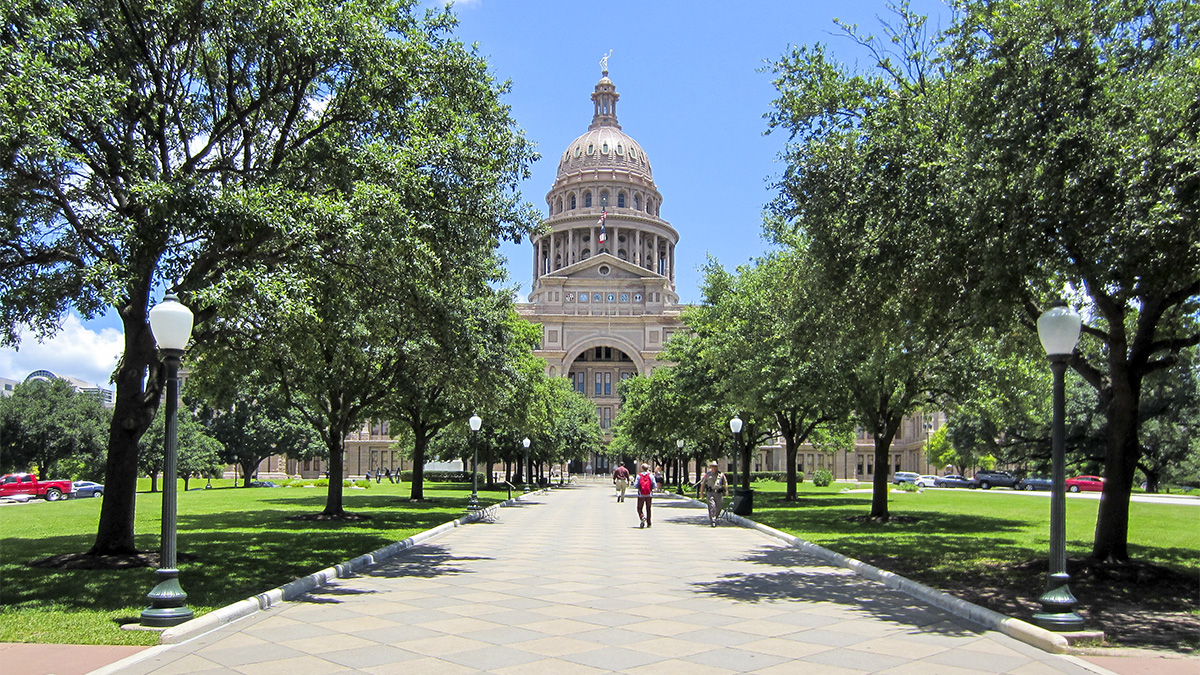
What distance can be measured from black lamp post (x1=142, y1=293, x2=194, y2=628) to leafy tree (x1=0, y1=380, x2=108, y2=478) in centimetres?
5996

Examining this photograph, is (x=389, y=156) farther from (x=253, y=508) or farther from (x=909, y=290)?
(x=253, y=508)

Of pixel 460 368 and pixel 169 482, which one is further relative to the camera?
pixel 460 368

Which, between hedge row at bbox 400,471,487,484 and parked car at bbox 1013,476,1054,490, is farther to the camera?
hedge row at bbox 400,471,487,484

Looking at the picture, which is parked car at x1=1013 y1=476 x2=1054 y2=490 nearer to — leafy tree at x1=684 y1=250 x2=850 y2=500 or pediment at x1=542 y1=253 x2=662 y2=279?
leafy tree at x1=684 y1=250 x2=850 y2=500

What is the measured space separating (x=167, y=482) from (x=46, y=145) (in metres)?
4.95

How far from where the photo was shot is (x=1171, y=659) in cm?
878

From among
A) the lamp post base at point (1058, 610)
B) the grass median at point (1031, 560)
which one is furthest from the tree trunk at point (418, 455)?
the lamp post base at point (1058, 610)

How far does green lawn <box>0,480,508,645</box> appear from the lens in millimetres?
10102

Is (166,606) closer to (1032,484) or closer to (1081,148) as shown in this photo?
(1081,148)

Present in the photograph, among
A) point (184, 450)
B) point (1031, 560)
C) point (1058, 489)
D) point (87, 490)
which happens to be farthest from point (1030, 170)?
point (184, 450)

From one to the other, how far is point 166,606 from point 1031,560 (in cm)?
1349

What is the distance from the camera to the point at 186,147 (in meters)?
15.5

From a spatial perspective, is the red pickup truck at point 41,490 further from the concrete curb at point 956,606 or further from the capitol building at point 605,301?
the capitol building at point 605,301

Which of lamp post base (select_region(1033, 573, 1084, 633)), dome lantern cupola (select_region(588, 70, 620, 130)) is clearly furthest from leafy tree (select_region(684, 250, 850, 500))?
dome lantern cupola (select_region(588, 70, 620, 130))
